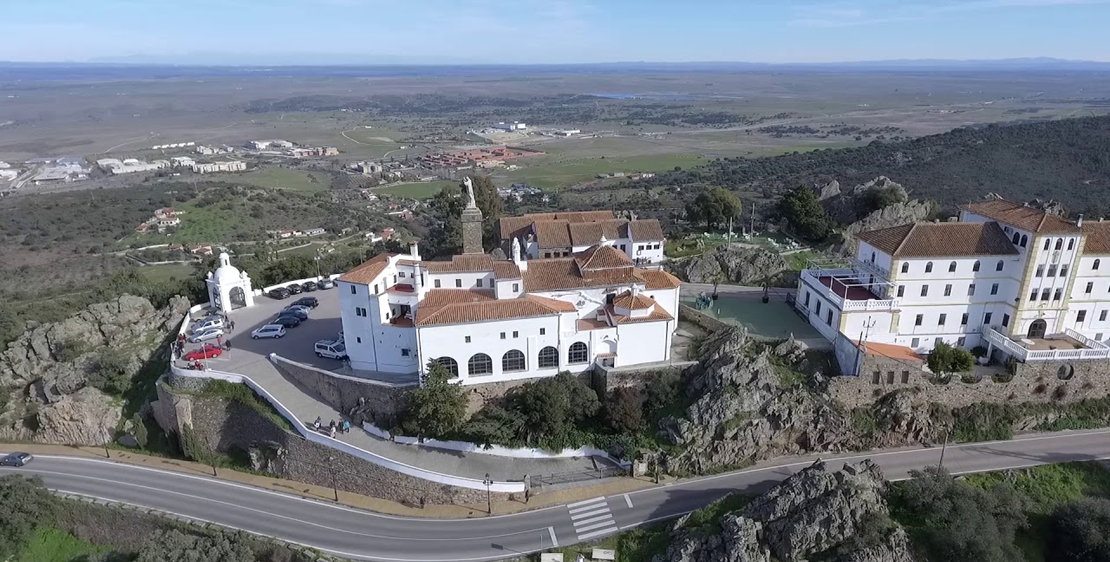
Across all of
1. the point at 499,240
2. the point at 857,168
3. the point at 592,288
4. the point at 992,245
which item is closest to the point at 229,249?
the point at 499,240

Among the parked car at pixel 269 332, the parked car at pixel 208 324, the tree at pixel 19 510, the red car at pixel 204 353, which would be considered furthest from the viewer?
the parked car at pixel 208 324

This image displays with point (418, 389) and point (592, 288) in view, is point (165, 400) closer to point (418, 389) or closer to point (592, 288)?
point (418, 389)

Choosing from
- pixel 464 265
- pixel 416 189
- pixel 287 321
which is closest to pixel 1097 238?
pixel 464 265

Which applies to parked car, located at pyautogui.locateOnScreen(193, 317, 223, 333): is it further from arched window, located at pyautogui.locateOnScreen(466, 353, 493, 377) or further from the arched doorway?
the arched doorway

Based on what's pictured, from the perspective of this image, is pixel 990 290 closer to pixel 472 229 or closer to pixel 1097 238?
pixel 1097 238

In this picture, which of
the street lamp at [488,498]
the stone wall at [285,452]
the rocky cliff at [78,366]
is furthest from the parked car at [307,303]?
the street lamp at [488,498]

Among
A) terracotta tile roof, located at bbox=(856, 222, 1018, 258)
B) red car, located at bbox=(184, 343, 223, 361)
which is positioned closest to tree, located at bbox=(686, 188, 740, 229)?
terracotta tile roof, located at bbox=(856, 222, 1018, 258)

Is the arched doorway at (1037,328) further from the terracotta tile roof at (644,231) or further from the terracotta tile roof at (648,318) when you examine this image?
the terracotta tile roof at (644,231)
